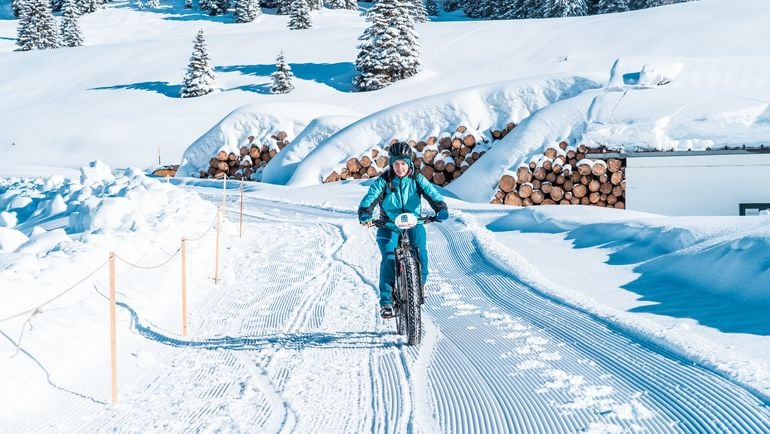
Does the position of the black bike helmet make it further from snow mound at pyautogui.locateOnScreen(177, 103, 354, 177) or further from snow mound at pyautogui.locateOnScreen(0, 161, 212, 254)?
snow mound at pyautogui.locateOnScreen(177, 103, 354, 177)

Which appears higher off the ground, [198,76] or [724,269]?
[198,76]

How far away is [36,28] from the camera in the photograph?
70375 mm

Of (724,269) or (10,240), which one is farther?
(10,240)

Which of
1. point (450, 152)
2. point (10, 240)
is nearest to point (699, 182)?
point (450, 152)

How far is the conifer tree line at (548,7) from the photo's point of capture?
6506cm

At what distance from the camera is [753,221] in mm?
10078

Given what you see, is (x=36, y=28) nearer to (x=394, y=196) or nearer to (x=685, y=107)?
(x=685, y=107)

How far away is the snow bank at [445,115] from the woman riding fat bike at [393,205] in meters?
15.7

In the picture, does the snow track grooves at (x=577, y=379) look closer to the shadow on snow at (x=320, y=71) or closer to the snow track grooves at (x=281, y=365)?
the snow track grooves at (x=281, y=365)

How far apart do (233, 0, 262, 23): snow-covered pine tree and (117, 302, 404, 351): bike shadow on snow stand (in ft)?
252

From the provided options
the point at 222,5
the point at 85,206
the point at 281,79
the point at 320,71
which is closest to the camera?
the point at 85,206

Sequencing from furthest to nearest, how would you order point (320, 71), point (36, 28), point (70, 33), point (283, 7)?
point (283, 7) → point (70, 33) → point (36, 28) → point (320, 71)

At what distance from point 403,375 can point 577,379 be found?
1256mm

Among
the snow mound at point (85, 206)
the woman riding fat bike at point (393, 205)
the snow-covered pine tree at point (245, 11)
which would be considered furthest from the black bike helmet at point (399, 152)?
the snow-covered pine tree at point (245, 11)
